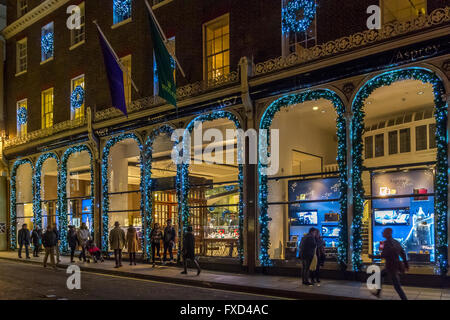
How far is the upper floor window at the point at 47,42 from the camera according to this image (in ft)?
86.8

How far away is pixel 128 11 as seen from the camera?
21.6m

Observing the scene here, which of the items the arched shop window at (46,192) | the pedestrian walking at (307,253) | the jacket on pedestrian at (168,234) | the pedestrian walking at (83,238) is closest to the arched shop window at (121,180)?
the pedestrian walking at (83,238)

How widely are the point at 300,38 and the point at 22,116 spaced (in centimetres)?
2027

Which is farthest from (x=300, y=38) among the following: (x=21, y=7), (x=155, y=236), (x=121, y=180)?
(x=21, y=7)

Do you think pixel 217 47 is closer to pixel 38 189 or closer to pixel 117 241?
pixel 117 241

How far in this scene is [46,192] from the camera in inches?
1116

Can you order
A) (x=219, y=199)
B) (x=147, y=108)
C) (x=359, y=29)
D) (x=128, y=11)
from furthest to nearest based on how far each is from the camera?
(x=128, y=11) < (x=147, y=108) < (x=219, y=199) < (x=359, y=29)

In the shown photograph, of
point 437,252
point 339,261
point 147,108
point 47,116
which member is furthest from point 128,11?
point 437,252

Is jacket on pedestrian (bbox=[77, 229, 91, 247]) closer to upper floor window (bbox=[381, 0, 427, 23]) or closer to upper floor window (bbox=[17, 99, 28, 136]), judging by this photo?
upper floor window (bbox=[17, 99, 28, 136])

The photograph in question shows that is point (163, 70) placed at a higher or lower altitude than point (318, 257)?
higher

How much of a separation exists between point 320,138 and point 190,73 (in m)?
6.16

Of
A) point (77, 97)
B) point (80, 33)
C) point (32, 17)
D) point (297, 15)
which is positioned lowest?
point (77, 97)

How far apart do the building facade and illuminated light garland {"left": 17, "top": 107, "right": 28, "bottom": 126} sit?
1.44 m
